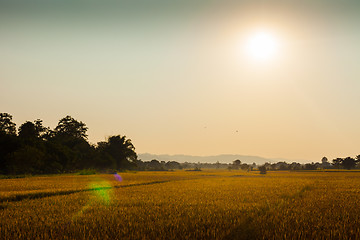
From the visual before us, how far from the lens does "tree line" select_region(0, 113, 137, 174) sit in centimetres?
4888

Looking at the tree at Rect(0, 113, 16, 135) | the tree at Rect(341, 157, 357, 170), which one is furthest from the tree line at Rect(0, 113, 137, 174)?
the tree at Rect(341, 157, 357, 170)

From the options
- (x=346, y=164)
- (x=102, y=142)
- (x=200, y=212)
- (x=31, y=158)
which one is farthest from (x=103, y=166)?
(x=346, y=164)

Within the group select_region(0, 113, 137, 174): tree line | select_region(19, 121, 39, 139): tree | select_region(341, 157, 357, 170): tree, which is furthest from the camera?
select_region(341, 157, 357, 170): tree

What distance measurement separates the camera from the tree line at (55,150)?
48.9 meters

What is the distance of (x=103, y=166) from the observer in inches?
3460

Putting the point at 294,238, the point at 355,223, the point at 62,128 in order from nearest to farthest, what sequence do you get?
1. the point at 294,238
2. the point at 355,223
3. the point at 62,128

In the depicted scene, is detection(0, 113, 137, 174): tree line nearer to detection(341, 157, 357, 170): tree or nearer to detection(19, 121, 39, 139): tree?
detection(19, 121, 39, 139): tree

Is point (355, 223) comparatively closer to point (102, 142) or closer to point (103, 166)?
point (103, 166)

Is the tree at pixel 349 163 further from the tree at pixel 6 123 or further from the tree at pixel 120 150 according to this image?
the tree at pixel 6 123

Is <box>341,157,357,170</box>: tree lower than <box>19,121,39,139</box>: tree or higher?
lower

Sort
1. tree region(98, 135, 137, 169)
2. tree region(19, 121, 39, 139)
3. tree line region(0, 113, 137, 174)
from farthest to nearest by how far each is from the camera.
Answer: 1. tree region(98, 135, 137, 169)
2. tree region(19, 121, 39, 139)
3. tree line region(0, 113, 137, 174)

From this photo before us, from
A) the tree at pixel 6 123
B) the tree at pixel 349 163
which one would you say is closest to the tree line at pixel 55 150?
the tree at pixel 6 123

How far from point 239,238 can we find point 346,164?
5796 inches

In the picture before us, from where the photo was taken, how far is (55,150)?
61.3 m
